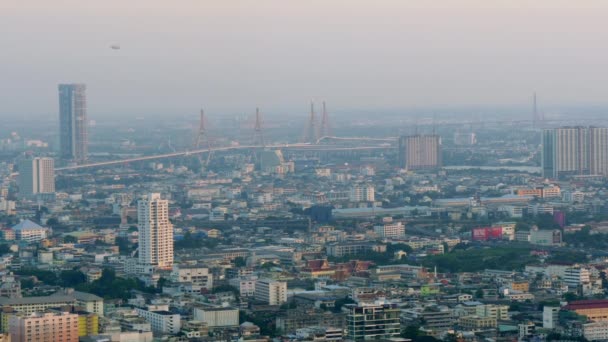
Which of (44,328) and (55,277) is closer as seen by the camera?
(44,328)

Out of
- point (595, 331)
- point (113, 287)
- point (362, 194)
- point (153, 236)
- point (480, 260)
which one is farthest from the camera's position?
point (362, 194)

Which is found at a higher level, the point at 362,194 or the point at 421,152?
the point at 421,152

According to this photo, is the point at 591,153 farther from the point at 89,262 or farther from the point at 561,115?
the point at 561,115

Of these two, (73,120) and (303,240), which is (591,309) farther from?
(73,120)

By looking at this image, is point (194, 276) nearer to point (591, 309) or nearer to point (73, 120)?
point (591, 309)

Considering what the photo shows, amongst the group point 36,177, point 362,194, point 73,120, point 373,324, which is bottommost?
point 373,324

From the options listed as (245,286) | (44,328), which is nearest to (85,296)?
(245,286)

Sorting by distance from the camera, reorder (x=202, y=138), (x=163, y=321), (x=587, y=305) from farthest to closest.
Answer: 1. (x=202, y=138)
2. (x=587, y=305)
3. (x=163, y=321)
